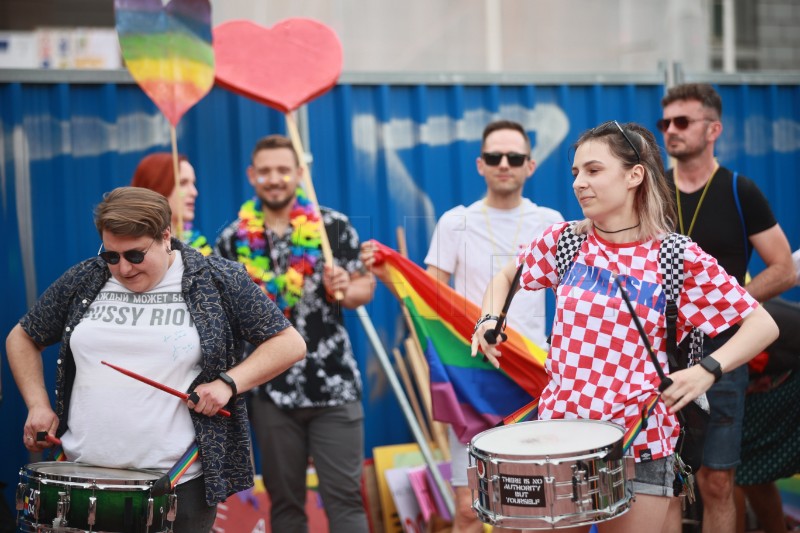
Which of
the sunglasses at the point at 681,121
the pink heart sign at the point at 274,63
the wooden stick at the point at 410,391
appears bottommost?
the wooden stick at the point at 410,391

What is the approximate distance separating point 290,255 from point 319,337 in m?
0.42

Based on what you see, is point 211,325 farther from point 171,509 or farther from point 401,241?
point 401,241

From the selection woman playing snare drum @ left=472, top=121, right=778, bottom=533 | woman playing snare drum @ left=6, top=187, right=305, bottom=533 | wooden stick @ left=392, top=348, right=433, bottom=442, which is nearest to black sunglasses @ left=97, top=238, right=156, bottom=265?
woman playing snare drum @ left=6, top=187, right=305, bottom=533

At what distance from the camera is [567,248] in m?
3.12

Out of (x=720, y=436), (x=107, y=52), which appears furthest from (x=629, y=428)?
(x=107, y=52)

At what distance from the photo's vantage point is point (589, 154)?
3.02 metres

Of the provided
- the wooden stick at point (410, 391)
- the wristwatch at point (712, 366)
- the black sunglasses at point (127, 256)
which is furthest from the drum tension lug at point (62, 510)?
the wooden stick at point (410, 391)

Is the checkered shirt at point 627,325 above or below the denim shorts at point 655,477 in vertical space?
above

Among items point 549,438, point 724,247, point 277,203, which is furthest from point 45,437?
point 724,247

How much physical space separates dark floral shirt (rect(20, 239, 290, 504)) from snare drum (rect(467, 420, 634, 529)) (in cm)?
88

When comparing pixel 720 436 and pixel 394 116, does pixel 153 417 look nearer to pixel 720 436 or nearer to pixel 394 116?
pixel 720 436

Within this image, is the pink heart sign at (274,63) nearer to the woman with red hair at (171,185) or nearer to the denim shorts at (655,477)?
the woman with red hair at (171,185)

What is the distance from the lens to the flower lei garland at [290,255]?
4480 millimetres

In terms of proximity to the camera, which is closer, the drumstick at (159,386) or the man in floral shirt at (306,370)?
the drumstick at (159,386)
